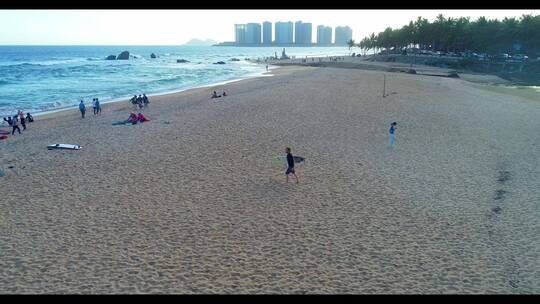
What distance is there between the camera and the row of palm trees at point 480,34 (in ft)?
187

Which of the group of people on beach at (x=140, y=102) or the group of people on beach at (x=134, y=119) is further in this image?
the group of people on beach at (x=140, y=102)

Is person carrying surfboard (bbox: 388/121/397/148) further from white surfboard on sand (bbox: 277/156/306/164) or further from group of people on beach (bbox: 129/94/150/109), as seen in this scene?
group of people on beach (bbox: 129/94/150/109)

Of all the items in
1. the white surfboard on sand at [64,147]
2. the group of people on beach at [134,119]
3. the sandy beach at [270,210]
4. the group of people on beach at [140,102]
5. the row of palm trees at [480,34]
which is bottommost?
the sandy beach at [270,210]

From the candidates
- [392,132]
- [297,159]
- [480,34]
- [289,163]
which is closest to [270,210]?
[289,163]

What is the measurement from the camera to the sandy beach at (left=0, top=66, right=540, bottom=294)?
7.45 metres

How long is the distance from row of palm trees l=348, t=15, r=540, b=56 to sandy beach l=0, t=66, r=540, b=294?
153 feet

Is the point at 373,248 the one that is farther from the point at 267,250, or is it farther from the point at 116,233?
the point at 116,233

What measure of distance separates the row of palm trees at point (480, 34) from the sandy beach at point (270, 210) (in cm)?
4652

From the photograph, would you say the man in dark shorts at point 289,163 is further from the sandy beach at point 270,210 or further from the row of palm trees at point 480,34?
the row of palm trees at point 480,34

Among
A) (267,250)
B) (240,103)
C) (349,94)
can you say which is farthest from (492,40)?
(267,250)

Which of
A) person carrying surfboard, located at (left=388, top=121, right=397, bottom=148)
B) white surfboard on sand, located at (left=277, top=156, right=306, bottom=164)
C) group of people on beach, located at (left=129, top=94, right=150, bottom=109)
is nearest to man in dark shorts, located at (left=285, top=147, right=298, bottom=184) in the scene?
white surfboard on sand, located at (left=277, top=156, right=306, bottom=164)

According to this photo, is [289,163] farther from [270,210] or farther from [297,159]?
[297,159]

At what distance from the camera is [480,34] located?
206 feet

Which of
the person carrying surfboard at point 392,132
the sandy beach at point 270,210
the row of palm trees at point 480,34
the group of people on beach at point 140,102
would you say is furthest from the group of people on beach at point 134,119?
the row of palm trees at point 480,34
